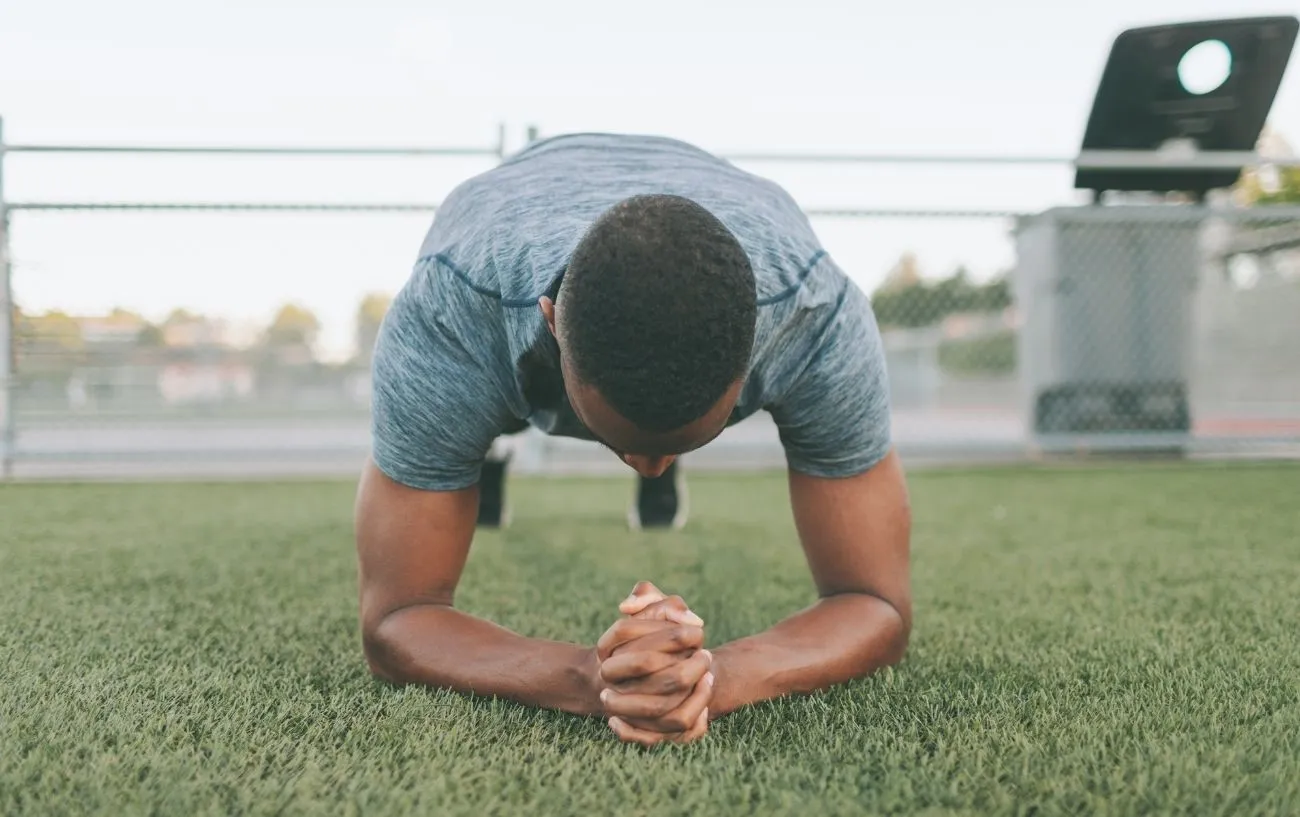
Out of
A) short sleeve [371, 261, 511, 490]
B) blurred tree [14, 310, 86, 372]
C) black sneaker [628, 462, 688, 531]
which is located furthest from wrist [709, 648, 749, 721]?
blurred tree [14, 310, 86, 372]

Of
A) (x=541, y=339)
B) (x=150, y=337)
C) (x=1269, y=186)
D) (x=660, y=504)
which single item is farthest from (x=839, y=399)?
(x=1269, y=186)

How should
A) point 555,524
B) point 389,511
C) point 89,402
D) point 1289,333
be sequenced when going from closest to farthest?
point 389,511 → point 555,524 → point 89,402 → point 1289,333

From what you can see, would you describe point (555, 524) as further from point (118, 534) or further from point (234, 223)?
point (234, 223)

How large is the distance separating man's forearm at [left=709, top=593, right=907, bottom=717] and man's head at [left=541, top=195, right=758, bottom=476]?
0.40 meters

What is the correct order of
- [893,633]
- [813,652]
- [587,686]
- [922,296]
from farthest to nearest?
[922,296], [893,633], [813,652], [587,686]

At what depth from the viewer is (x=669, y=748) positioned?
116 centimetres

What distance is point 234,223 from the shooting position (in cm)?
471

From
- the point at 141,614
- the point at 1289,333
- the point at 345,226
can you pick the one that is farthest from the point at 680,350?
the point at 1289,333

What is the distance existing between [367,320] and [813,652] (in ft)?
15.7

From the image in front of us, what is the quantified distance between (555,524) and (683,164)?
1.94 metres

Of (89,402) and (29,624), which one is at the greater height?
(29,624)

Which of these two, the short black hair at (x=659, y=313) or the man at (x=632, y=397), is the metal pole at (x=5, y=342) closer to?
the man at (x=632, y=397)

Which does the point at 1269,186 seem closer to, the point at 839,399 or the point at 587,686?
the point at 839,399

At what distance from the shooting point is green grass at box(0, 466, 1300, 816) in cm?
104
